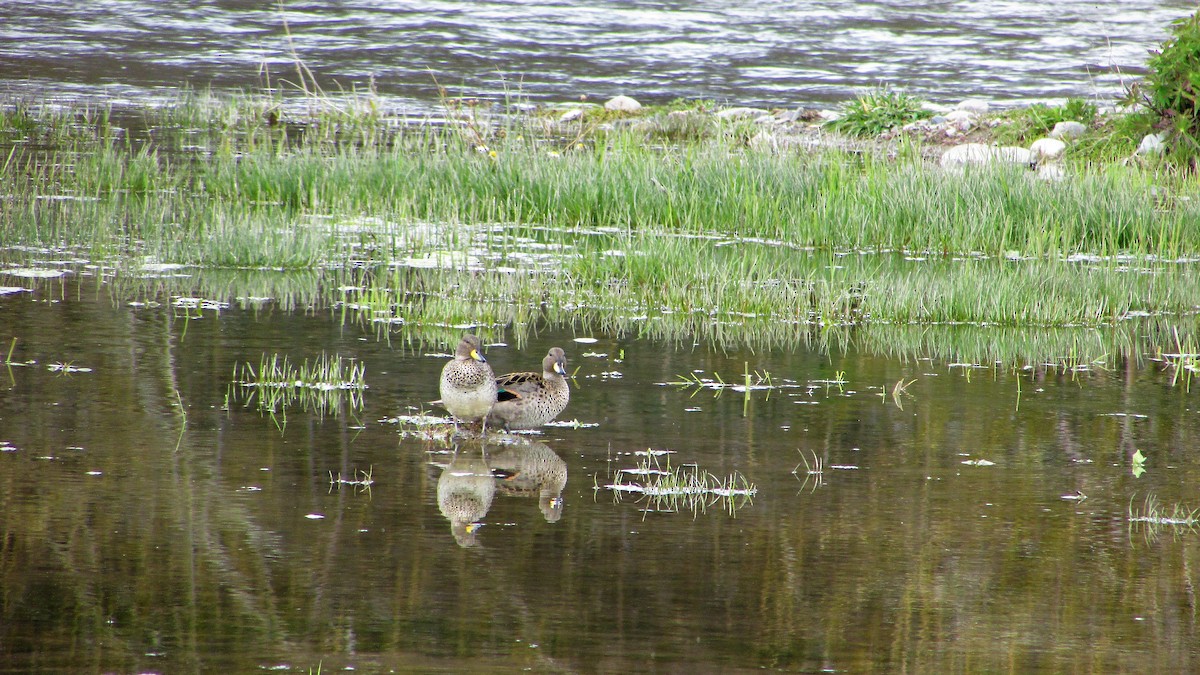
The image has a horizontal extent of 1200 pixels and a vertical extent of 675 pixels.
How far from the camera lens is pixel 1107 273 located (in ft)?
42.4

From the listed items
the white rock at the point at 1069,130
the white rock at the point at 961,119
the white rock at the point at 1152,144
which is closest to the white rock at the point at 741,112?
the white rock at the point at 961,119

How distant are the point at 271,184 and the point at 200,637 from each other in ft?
38.4

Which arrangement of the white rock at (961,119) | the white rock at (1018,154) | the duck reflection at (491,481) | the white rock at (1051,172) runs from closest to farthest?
the duck reflection at (491,481)
the white rock at (1051,172)
the white rock at (1018,154)
the white rock at (961,119)

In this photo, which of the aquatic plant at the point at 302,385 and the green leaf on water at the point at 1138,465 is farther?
the aquatic plant at the point at 302,385

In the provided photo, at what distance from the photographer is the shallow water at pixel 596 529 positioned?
482 cm

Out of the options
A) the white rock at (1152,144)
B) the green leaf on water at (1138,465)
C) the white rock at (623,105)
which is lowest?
the white rock at (623,105)

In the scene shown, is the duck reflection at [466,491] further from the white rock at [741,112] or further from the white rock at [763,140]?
the white rock at [741,112]

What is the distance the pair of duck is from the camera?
23.8 ft

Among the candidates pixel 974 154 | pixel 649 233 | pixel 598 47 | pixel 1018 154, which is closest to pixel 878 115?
pixel 1018 154

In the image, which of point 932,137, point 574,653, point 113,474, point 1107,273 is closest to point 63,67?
point 932,137

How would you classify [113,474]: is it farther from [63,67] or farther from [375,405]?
[63,67]

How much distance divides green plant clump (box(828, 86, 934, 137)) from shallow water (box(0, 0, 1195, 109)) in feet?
13.3

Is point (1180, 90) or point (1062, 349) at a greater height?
point (1180, 90)

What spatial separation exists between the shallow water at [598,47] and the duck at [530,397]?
20558 millimetres
